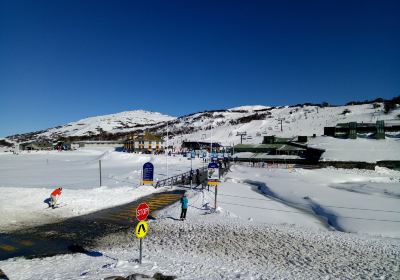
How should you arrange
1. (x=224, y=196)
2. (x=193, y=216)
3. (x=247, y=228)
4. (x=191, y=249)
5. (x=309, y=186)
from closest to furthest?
(x=191, y=249)
(x=247, y=228)
(x=193, y=216)
(x=224, y=196)
(x=309, y=186)

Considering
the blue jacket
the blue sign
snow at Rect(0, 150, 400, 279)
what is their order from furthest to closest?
1. the blue sign
2. the blue jacket
3. snow at Rect(0, 150, 400, 279)

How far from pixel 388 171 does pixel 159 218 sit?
42.6 meters

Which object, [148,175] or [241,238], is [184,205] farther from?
[148,175]

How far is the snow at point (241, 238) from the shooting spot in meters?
10.6

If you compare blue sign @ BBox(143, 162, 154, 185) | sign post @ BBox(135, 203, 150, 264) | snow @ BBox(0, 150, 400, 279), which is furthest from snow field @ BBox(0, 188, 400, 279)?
blue sign @ BBox(143, 162, 154, 185)

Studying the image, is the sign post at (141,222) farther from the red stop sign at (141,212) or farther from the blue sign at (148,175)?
the blue sign at (148,175)

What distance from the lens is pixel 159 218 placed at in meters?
18.8

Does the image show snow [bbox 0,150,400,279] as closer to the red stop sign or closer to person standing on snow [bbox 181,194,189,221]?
person standing on snow [bbox 181,194,189,221]

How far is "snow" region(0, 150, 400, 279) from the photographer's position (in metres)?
10.6

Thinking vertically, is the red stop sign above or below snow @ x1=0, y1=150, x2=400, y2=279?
above

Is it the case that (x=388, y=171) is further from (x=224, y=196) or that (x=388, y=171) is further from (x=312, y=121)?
(x=312, y=121)

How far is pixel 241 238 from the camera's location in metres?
14.7

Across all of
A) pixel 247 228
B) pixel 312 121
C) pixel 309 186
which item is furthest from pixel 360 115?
pixel 247 228

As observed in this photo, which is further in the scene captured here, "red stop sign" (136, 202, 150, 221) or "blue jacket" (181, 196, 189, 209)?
"blue jacket" (181, 196, 189, 209)
